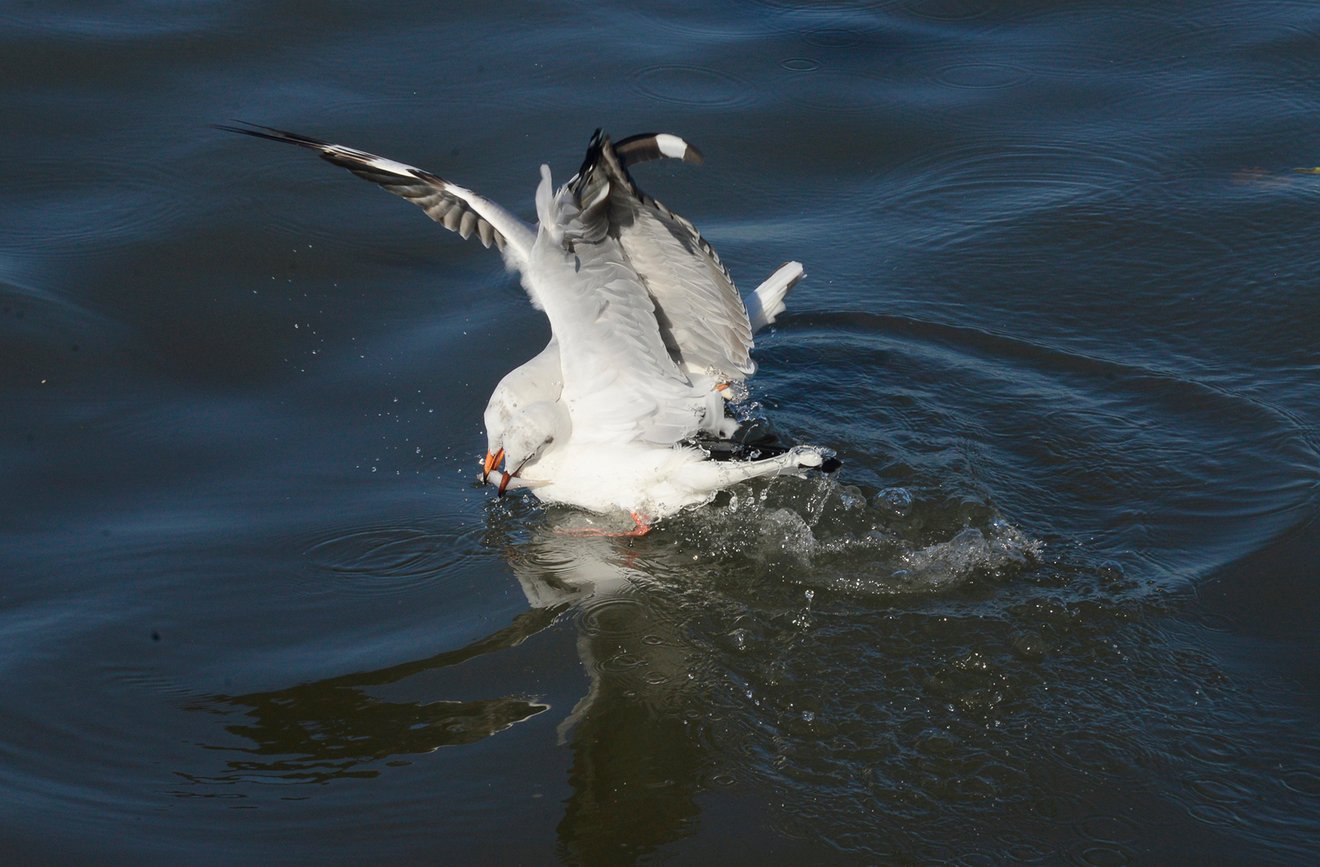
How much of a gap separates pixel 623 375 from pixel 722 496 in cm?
63

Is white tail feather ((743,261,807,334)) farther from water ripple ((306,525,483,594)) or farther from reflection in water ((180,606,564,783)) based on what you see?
reflection in water ((180,606,564,783))

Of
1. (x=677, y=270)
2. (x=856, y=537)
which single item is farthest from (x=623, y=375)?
(x=856, y=537)

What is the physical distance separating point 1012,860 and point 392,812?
5.52ft

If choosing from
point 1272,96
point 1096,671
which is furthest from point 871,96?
point 1096,671

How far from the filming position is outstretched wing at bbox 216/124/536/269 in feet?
17.3

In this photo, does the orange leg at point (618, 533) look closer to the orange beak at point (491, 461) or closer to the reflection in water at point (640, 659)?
the reflection in water at point (640, 659)

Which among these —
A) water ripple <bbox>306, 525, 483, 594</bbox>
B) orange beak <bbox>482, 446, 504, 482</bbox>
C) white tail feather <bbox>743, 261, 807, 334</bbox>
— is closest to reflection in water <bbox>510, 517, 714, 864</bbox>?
water ripple <bbox>306, 525, 483, 594</bbox>

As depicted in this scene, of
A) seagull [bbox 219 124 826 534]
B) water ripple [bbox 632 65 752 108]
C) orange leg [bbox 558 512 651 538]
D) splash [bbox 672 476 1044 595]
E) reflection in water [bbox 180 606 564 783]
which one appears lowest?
reflection in water [bbox 180 606 564 783]

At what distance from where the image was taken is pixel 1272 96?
7.98m

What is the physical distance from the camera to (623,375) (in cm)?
532

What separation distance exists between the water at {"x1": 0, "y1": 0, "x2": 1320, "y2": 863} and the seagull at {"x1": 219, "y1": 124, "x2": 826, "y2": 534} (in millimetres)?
197

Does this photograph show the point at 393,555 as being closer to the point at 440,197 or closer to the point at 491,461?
the point at 491,461

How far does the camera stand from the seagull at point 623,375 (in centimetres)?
499

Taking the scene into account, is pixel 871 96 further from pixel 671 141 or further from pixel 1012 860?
pixel 1012 860
